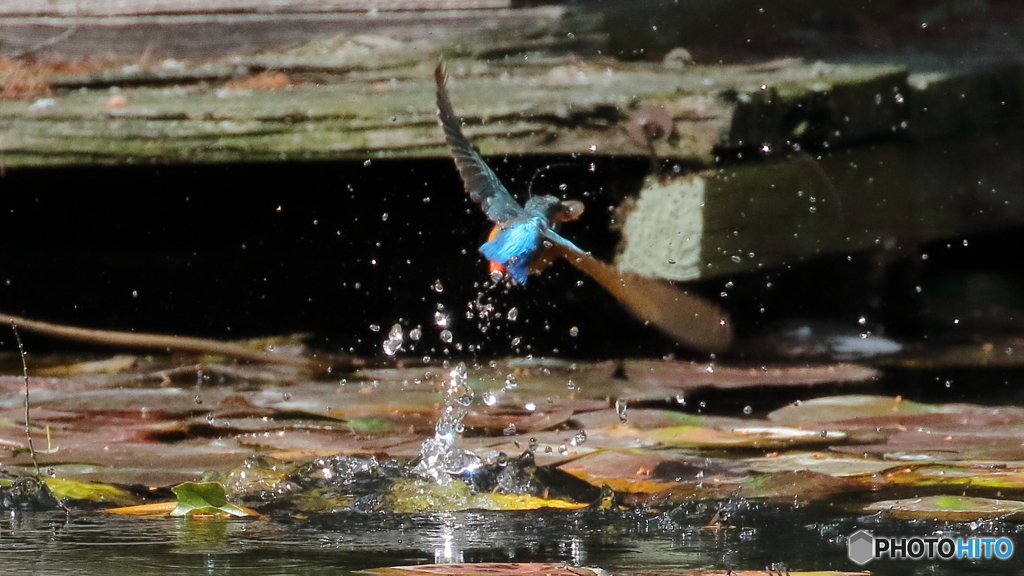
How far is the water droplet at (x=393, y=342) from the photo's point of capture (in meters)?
3.70

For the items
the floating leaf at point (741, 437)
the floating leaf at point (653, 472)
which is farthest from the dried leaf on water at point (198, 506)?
the floating leaf at point (741, 437)

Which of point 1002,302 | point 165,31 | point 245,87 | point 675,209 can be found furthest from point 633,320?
point 165,31

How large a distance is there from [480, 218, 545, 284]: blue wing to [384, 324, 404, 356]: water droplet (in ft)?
3.09

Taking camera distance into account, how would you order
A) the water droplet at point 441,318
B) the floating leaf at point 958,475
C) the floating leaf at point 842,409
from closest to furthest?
the floating leaf at point 958,475 < the floating leaf at point 842,409 < the water droplet at point 441,318

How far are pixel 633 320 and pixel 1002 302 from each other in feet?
3.81

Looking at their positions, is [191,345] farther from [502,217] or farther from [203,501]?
[203,501]

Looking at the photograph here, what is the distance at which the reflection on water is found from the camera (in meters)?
1.81

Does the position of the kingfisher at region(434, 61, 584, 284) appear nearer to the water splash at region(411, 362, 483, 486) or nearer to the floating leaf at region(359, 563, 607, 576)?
the water splash at region(411, 362, 483, 486)

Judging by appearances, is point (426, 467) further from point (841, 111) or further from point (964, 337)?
point (964, 337)

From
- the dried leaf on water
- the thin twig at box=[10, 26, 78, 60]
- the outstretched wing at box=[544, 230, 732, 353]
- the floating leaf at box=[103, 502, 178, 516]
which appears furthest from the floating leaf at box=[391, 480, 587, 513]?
the thin twig at box=[10, 26, 78, 60]

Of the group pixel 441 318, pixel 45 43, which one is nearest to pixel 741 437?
pixel 441 318

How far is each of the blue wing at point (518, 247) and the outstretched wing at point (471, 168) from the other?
9 centimetres

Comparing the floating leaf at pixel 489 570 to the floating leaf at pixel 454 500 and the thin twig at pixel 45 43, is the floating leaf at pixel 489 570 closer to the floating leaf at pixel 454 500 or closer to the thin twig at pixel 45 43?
the floating leaf at pixel 454 500

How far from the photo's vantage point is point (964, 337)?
362cm
